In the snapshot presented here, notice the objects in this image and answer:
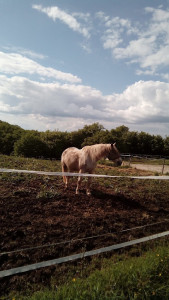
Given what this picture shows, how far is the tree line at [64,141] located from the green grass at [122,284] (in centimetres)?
2391

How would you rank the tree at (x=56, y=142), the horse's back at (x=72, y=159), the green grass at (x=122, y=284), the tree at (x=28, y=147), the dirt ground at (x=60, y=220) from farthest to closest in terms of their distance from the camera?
1. the tree at (x=56, y=142)
2. the tree at (x=28, y=147)
3. the horse's back at (x=72, y=159)
4. the dirt ground at (x=60, y=220)
5. the green grass at (x=122, y=284)

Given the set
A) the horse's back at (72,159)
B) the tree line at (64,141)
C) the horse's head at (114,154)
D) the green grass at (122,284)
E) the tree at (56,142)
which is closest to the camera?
the green grass at (122,284)

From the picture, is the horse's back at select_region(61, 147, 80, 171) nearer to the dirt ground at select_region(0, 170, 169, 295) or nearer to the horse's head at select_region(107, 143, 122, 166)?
the dirt ground at select_region(0, 170, 169, 295)

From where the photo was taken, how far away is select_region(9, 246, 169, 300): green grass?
182 centimetres

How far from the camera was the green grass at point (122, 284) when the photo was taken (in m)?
1.82

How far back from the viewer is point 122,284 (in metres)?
2.08

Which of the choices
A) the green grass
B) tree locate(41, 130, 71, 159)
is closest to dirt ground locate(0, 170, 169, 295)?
the green grass

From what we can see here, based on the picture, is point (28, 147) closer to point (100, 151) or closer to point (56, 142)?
point (56, 142)

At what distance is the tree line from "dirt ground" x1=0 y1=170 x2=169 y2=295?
63.7 feet

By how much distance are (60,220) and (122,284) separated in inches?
85.4

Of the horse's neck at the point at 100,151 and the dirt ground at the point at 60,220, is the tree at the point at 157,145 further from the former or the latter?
the horse's neck at the point at 100,151

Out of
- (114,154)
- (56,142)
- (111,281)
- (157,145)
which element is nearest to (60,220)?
(111,281)

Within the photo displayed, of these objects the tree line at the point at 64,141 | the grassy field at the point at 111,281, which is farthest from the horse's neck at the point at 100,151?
the tree line at the point at 64,141

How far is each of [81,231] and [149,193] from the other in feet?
14.8
